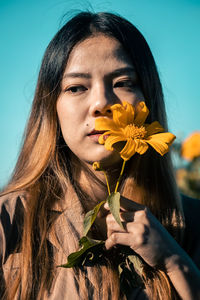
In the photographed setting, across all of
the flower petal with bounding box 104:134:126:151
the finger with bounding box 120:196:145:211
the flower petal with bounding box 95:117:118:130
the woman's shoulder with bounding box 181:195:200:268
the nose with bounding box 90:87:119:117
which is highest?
the nose with bounding box 90:87:119:117

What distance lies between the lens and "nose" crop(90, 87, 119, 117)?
1459mm

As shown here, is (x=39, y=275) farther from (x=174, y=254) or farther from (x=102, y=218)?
(x=174, y=254)

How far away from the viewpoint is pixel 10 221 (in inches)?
63.7

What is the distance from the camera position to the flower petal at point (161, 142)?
1308 mm

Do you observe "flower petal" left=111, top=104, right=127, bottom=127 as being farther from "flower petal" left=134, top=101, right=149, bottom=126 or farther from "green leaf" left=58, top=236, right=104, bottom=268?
"green leaf" left=58, top=236, right=104, bottom=268

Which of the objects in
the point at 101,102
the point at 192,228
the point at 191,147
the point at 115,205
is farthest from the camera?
the point at 191,147

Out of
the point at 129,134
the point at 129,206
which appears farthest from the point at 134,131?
the point at 129,206

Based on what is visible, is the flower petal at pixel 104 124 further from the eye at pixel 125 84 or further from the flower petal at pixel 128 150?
the eye at pixel 125 84

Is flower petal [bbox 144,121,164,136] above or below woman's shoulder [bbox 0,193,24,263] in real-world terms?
above

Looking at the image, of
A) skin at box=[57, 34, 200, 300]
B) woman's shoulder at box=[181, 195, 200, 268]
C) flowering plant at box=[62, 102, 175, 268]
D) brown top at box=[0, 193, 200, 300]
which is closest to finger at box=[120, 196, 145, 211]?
skin at box=[57, 34, 200, 300]

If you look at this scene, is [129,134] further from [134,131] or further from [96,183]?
[96,183]

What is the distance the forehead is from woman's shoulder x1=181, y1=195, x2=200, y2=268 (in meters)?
0.91

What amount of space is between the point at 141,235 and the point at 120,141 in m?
0.36

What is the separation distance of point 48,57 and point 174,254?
1114 millimetres
